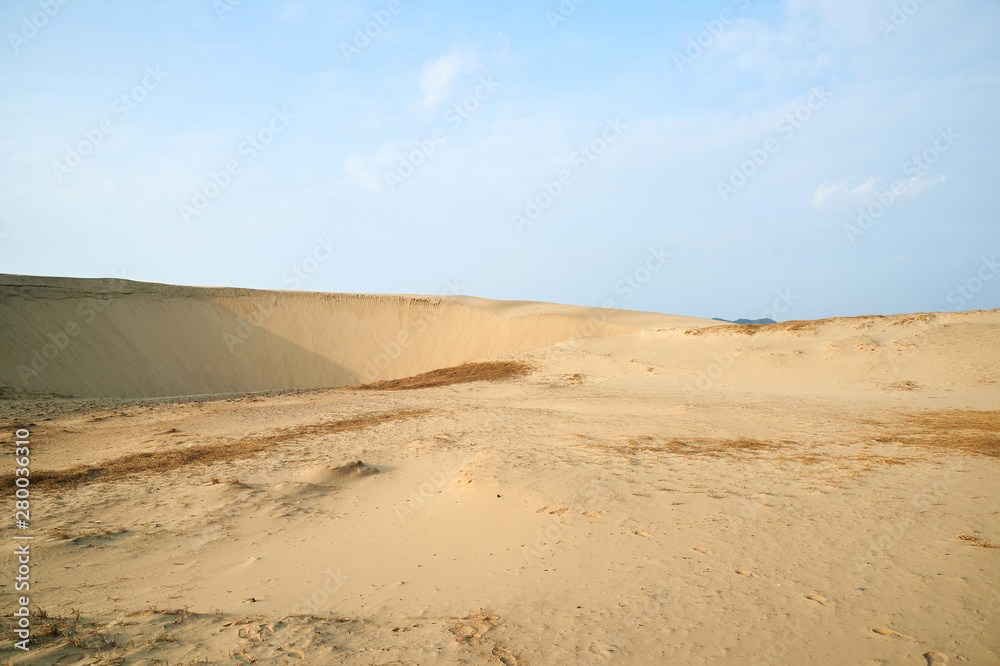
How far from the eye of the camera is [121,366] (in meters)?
18.9

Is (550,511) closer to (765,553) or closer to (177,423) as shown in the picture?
(765,553)

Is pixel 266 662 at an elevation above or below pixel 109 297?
below

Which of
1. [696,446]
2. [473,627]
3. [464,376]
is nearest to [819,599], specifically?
[473,627]

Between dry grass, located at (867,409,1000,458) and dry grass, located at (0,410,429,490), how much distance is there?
349 inches

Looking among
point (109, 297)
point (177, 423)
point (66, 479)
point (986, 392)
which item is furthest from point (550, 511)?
point (109, 297)

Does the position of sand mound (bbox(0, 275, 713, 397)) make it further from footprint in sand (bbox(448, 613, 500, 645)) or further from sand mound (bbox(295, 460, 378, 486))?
footprint in sand (bbox(448, 613, 500, 645))

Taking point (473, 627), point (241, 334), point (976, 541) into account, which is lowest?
point (473, 627)

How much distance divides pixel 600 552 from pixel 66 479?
6.88 metres

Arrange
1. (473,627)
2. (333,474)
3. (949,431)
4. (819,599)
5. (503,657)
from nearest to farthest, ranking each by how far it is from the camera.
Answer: (503,657)
(473,627)
(819,599)
(333,474)
(949,431)

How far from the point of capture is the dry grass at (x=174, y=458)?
685cm

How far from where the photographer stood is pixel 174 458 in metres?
7.89

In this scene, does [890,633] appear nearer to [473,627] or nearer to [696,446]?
[473,627]

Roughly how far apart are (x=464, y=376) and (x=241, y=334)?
1130cm

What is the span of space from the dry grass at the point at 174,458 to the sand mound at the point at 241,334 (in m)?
10.9
